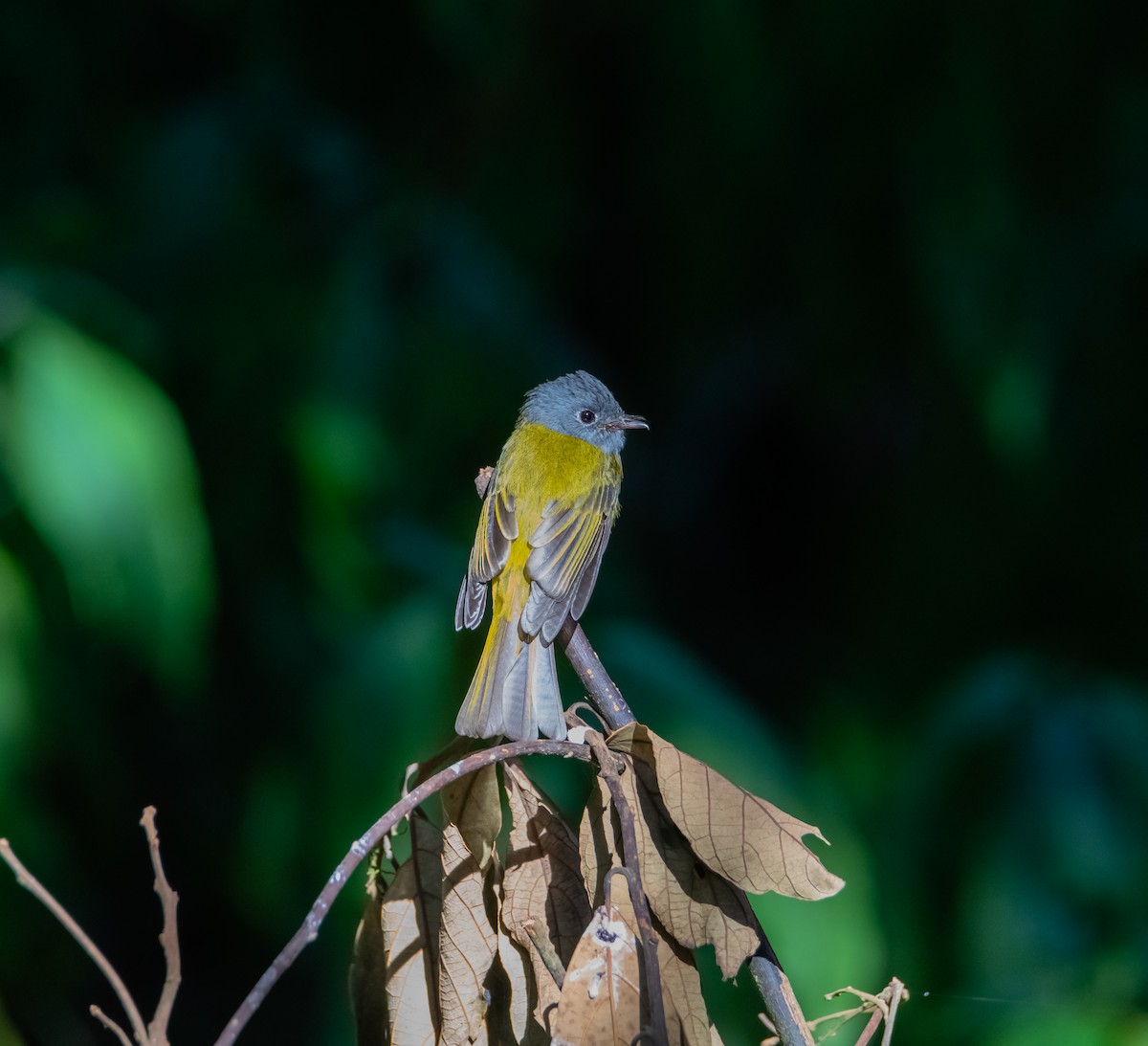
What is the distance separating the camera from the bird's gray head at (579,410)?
3.23 meters

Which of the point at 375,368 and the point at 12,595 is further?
the point at 375,368

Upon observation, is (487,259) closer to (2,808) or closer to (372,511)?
(372,511)

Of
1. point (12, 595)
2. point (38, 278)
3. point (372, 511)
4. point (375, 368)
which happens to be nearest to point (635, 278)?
point (375, 368)

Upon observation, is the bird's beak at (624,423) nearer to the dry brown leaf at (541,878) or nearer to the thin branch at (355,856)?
the dry brown leaf at (541,878)

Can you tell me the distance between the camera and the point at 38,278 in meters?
3.50

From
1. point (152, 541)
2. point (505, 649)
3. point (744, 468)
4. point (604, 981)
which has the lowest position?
point (604, 981)

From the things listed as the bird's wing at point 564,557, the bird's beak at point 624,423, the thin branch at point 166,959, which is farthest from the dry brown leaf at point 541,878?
the bird's beak at point 624,423

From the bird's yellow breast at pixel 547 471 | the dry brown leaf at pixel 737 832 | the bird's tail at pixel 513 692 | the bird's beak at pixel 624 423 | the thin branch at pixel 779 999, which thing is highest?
the bird's beak at pixel 624 423

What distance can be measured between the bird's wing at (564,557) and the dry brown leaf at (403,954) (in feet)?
2.30

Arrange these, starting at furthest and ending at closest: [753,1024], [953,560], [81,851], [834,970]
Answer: [953,560]
[81,851]
[753,1024]
[834,970]

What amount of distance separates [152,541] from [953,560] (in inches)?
114

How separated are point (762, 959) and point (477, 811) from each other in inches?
16.0

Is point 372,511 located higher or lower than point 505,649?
higher

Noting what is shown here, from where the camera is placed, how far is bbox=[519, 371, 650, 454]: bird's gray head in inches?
127
